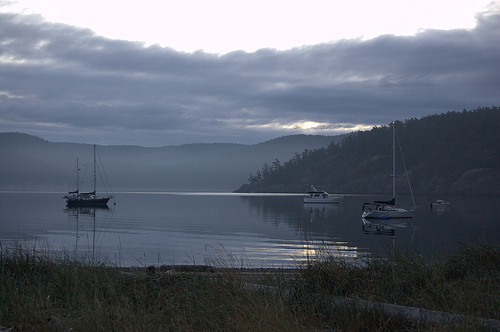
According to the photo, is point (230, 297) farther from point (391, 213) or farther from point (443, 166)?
point (443, 166)

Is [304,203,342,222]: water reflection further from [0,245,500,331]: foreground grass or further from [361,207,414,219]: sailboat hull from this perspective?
[0,245,500,331]: foreground grass

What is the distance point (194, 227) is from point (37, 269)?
128ft

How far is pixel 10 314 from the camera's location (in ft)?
22.6

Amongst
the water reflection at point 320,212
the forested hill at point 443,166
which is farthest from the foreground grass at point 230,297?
the forested hill at point 443,166

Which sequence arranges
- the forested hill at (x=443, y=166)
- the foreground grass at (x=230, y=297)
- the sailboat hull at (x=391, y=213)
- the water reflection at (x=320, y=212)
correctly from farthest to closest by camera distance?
the forested hill at (x=443, y=166) → the water reflection at (x=320, y=212) → the sailboat hull at (x=391, y=213) → the foreground grass at (x=230, y=297)

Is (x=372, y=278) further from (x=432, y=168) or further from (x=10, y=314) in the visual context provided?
(x=432, y=168)

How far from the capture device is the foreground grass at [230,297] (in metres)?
6.40

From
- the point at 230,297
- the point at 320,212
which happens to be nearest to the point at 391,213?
the point at 320,212

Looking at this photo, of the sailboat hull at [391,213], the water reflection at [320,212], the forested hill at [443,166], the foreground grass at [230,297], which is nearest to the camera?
the foreground grass at [230,297]

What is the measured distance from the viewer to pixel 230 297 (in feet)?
23.9

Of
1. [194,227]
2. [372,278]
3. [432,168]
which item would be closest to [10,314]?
[372,278]

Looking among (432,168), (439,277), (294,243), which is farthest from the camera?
(432,168)

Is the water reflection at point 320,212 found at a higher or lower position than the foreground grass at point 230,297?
lower

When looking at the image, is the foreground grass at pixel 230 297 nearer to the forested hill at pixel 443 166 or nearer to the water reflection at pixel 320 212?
the water reflection at pixel 320 212
